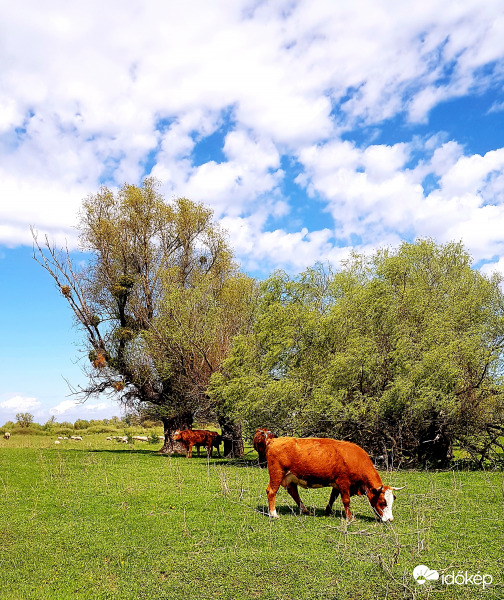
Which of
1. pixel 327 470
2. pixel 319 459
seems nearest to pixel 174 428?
pixel 319 459

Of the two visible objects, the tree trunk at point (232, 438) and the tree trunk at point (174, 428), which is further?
the tree trunk at point (174, 428)

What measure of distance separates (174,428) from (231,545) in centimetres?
2366

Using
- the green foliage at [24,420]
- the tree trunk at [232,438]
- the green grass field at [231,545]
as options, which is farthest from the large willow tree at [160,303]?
the green foliage at [24,420]

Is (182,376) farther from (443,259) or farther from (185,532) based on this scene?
(185,532)

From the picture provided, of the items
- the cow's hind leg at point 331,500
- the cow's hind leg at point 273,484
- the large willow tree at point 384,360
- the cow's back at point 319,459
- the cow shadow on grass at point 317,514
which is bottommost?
the cow shadow on grass at point 317,514

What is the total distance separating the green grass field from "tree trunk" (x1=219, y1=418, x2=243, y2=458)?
41.4 feet

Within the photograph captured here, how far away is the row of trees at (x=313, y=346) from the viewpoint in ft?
71.4

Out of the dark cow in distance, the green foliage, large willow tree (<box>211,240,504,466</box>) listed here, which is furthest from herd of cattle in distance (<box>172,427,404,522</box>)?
the green foliage

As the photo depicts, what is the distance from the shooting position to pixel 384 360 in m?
22.3

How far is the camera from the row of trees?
21766 millimetres

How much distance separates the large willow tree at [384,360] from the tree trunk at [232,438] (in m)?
4.11

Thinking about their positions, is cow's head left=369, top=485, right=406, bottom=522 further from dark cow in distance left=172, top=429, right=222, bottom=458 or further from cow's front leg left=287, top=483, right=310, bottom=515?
dark cow in distance left=172, top=429, right=222, bottom=458

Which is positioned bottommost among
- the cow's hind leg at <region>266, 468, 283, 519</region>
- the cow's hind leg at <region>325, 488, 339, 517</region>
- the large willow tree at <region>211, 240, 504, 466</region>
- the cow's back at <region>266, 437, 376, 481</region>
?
the cow's hind leg at <region>325, 488, 339, 517</region>

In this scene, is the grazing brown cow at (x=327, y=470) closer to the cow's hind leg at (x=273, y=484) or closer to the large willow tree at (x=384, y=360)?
the cow's hind leg at (x=273, y=484)
